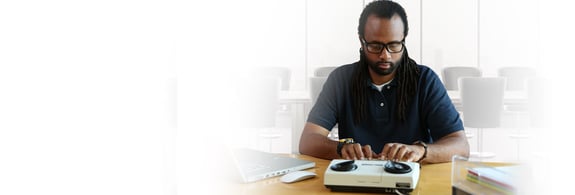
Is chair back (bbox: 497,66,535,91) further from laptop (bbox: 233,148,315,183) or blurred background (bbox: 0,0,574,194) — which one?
laptop (bbox: 233,148,315,183)

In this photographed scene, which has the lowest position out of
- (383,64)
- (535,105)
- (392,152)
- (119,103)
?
(535,105)

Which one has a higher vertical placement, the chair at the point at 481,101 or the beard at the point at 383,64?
the beard at the point at 383,64

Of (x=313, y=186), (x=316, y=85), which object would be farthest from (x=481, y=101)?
(x=313, y=186)

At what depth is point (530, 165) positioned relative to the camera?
3.56 ft

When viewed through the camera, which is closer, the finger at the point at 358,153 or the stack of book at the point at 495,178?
the stack of book at the point at 495,178

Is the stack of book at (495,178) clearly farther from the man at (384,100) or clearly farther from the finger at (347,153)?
the man at (384,100)

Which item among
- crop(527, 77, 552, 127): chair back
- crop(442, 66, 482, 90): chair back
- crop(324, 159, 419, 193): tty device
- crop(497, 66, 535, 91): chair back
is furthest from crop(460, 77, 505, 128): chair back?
crop(324, 159, 419, 193): tty device

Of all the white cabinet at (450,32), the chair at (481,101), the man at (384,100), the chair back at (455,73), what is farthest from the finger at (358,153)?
the white cabinet at (450,32)

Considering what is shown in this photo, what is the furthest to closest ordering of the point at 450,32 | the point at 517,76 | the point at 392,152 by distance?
the point at 450,32, the point at 517,76, the point at 392,152

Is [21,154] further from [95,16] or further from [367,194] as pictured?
[367,194]

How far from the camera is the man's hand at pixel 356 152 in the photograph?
158 centimetres

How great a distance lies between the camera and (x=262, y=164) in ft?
5.06

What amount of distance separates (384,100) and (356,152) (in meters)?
0.47

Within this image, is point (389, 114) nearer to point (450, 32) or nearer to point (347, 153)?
point (347, 153)
